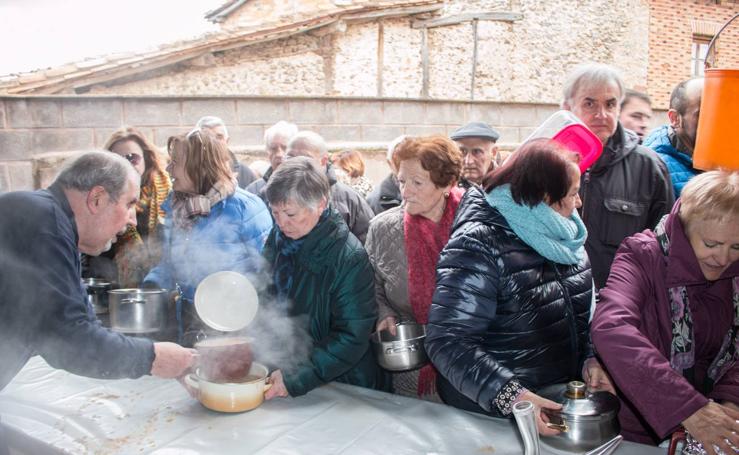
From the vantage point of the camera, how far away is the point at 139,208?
148 inches

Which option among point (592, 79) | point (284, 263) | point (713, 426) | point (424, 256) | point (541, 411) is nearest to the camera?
point (713, 426)

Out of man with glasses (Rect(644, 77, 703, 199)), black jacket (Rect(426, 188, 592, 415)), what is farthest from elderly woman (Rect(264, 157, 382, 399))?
man with glasses (Rect(644, 77, 703, 199))

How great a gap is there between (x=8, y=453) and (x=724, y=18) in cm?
1852

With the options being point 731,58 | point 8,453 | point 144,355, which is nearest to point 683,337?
point 144,355

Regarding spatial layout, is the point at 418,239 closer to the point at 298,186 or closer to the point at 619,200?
the point at 298,186

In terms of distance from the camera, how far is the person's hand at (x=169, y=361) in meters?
2.01

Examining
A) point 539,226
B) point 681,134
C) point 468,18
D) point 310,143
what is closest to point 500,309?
point 539,226

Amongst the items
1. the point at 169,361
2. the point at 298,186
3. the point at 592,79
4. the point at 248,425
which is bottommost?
the point at 248,425

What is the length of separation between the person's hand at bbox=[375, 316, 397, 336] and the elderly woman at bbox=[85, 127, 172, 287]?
5.48ft

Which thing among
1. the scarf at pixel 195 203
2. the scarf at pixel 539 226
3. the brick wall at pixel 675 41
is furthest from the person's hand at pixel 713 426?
the brick wall at pixel 675 41

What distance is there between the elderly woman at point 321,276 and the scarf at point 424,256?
35cm

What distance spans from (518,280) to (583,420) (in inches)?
19.3

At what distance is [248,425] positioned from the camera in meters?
1.82

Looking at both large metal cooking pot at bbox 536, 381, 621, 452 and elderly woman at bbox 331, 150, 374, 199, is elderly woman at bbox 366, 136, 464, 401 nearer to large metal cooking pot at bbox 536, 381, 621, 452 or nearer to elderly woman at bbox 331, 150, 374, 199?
large metal cooking pot at bbox 536, 381, 621, 452
